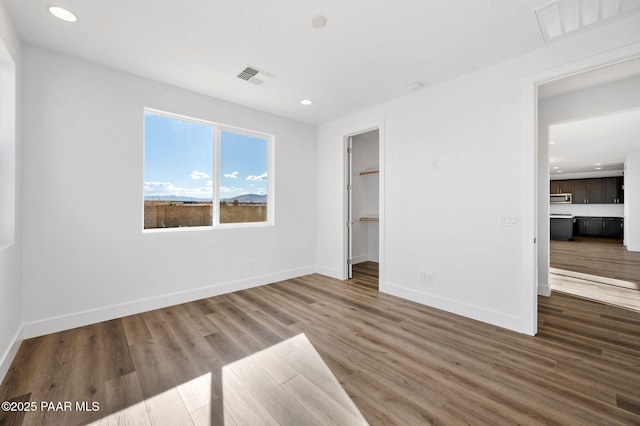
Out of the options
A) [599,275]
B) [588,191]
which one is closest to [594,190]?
[588,191]

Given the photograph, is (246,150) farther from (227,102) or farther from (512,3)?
(512,3)

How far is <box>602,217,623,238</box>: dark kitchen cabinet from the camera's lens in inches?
396

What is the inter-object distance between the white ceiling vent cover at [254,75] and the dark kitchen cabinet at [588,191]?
45.6ft

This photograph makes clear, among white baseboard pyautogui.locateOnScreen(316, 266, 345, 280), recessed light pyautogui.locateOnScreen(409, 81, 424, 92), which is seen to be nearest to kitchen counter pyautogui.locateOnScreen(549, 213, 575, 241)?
white baseboard pyautogui.locateOnScreen(316, 266, 345, 280)

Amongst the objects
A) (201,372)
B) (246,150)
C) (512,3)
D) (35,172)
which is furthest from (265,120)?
(201,372)

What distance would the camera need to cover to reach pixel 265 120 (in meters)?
4.27

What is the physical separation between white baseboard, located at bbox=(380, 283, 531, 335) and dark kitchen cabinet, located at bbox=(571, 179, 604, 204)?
1217 centimetres

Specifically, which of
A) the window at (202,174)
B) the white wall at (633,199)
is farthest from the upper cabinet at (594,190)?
the window at (202,174)

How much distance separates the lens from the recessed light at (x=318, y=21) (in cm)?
211

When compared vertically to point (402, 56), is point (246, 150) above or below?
below

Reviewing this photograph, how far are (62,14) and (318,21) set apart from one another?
203 cm

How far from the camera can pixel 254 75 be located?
10.0 ft

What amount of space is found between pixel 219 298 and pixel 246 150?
7.39 feet

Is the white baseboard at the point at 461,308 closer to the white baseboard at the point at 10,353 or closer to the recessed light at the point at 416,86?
the recessed light at the point at 416,86
